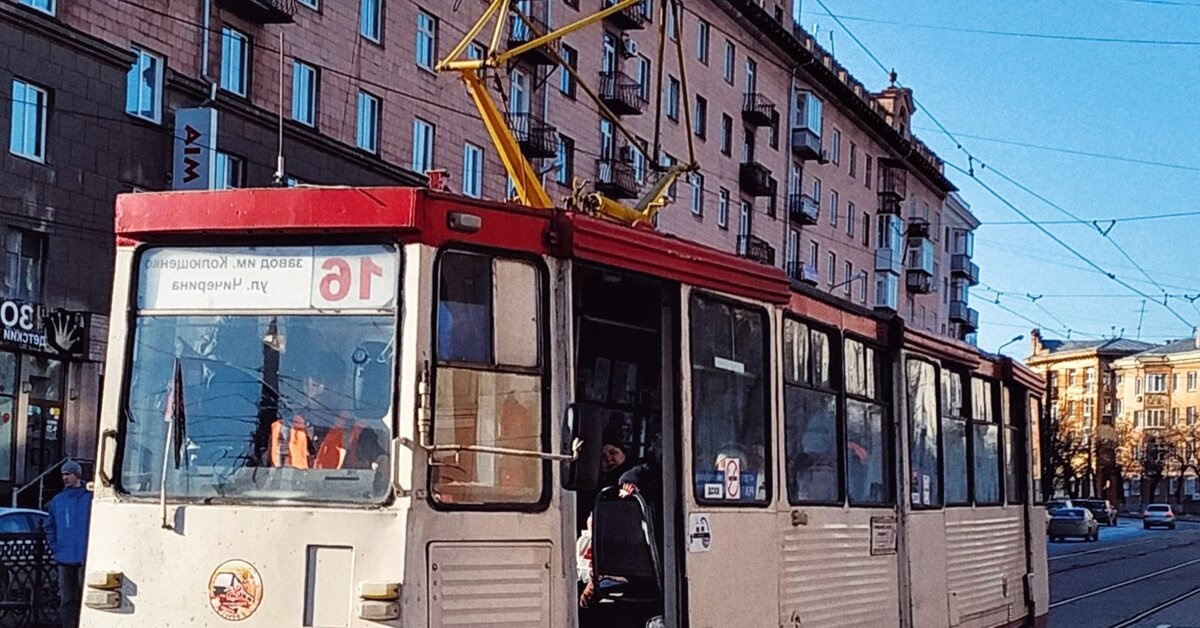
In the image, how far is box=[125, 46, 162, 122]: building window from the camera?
88.4 feet

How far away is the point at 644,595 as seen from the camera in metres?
7.77

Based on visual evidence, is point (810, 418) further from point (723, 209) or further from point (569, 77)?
point (723, 209)

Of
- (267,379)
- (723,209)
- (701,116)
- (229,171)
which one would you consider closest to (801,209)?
(723,209)

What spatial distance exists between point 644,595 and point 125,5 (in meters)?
21.3

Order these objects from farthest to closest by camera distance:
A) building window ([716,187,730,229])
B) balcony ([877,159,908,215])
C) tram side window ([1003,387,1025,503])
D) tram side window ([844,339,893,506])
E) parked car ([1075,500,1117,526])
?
1. parked car ([1075,500,1117,526])
2. balcony ([877,159,908,215])
3. building window ([716,187,730,229])
4. tram side window ([1003,387,1025,503])
5. tram side window ([844,339,893,506])

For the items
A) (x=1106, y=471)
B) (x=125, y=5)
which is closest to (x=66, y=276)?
(x=125, y=5)

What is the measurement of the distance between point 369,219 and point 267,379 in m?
0.74

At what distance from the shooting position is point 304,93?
30859 millimetres

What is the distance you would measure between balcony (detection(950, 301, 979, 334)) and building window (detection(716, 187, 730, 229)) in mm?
29470

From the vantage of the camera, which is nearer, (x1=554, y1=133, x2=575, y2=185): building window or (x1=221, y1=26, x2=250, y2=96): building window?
(x1=221, y1=26, x2=250, y2=96): building window

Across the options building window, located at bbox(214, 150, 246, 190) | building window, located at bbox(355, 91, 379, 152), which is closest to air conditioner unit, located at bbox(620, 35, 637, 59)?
building window, located at bbox(355, 91, 379, 152)

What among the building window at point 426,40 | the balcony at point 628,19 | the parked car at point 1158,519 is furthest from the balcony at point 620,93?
the parked car at point 1158,519

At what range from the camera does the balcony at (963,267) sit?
7712 cm

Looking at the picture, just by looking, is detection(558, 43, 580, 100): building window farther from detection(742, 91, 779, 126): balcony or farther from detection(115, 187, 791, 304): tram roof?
detection(115, 187, 791, 304): tram roof
